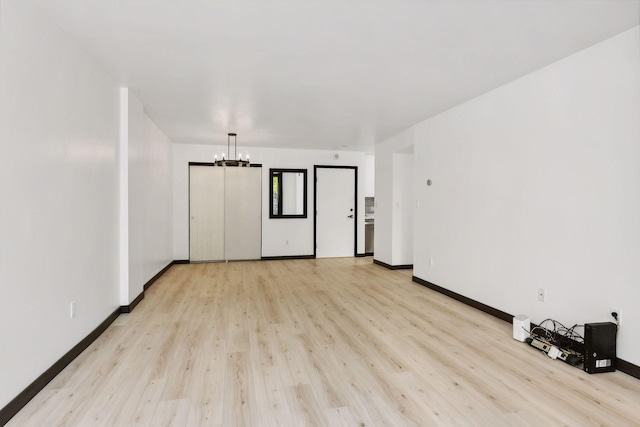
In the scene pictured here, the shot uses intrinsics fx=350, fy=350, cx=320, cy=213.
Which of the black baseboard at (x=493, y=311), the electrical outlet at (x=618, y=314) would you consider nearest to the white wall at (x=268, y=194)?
the black baseboard at (x=493, y=311)

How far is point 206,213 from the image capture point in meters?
7.43

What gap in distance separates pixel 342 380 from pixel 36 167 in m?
2.48

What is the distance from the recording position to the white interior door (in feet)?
26.0

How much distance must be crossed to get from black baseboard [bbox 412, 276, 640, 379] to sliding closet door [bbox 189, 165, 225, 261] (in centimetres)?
419

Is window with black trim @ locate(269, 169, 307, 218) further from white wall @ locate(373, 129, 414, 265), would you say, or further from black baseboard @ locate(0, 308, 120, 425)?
black baseboard @ locate(0, 308, 120, 425)

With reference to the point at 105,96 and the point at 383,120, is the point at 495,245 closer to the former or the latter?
the point at 383,120

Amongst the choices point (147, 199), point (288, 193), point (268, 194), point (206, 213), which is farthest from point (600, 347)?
point (206, 213)

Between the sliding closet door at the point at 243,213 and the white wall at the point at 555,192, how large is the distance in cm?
423

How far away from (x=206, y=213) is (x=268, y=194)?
137cm

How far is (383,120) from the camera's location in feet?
17.2

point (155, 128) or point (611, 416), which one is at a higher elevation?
point (155, 128)

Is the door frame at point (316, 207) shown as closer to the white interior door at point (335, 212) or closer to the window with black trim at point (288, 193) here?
the white interior door at point (335, 212)

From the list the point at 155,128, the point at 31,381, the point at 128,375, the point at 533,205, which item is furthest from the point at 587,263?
the point at 155,128

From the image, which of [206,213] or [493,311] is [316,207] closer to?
[206,213]
